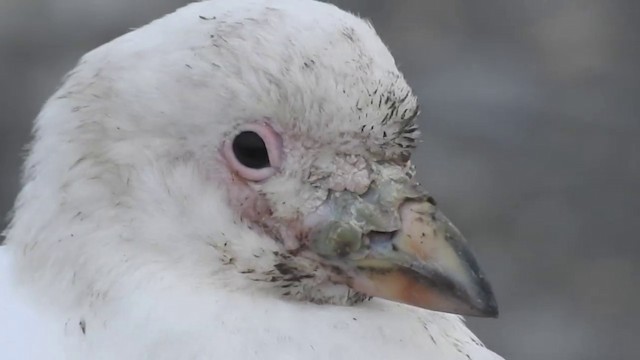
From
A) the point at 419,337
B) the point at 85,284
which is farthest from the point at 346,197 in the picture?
the point at 85,284

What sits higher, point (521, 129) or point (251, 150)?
point (251, 150)

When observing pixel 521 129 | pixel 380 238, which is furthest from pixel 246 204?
pixel 521 129

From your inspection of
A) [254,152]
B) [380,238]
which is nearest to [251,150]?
[254,152]

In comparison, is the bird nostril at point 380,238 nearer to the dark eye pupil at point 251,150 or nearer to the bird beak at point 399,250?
the bird beak at point 399,250

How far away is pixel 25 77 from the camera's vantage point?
5.52 meters

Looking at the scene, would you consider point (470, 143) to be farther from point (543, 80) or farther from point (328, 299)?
point (328, 299)

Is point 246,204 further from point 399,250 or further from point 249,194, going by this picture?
point 399,250

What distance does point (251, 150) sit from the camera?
7.08 feet

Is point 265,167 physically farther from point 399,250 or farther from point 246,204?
point 399,250

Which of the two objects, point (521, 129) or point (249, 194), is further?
point (521, 129)

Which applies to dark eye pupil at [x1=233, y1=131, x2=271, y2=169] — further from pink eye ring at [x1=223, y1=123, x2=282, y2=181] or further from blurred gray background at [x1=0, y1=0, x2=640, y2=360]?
blurred gray background at [x1=0, y1=0, x2=640, y2=360]

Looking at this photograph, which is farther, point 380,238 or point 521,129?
point 521,129

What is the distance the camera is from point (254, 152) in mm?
2166

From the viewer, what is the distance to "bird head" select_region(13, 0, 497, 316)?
2125 mm
